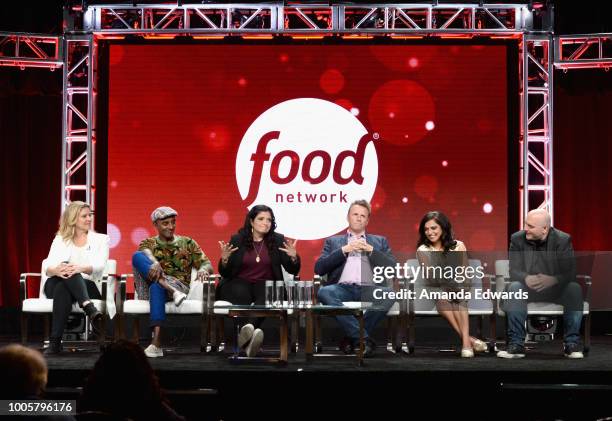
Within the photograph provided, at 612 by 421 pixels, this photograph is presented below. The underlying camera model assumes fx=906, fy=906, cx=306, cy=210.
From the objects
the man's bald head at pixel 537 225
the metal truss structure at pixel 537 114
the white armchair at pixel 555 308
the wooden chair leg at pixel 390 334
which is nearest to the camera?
the white armchair at pixel 555 308

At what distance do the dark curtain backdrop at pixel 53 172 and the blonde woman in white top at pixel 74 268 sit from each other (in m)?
2.30

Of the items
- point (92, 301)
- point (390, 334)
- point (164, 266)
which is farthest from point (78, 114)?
point (390, 334)

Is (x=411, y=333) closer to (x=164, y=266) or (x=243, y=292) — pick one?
(x=243, y=292)

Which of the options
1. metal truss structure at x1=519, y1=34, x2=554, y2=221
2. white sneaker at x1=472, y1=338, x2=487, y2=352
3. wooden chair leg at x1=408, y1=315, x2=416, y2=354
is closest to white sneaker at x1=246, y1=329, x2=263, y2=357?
wooden chair leg at x1=408, y1=315, x2=416, y2=354

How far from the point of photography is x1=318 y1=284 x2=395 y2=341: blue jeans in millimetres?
5992

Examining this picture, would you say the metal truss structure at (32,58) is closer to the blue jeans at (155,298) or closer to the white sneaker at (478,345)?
the blue jeans at (155,298)

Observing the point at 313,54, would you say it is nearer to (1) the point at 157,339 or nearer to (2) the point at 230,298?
(2) the point at 230,298

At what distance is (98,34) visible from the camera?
7.52 m

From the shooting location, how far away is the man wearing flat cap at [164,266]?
587 cm

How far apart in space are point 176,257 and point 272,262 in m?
0.65

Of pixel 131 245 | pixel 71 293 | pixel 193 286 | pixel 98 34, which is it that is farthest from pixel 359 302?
pixel 98 34

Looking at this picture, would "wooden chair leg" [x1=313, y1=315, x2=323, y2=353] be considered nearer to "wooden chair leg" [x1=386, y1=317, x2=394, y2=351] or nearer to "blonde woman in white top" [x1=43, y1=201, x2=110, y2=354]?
"wooden chair leg" [x1=386, y1=317, x2=394, y2=351]

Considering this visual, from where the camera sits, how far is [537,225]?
5.91 meters

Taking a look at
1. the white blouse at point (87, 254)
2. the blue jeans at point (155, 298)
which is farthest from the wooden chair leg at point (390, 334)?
the white blouse at point (87, 254)
